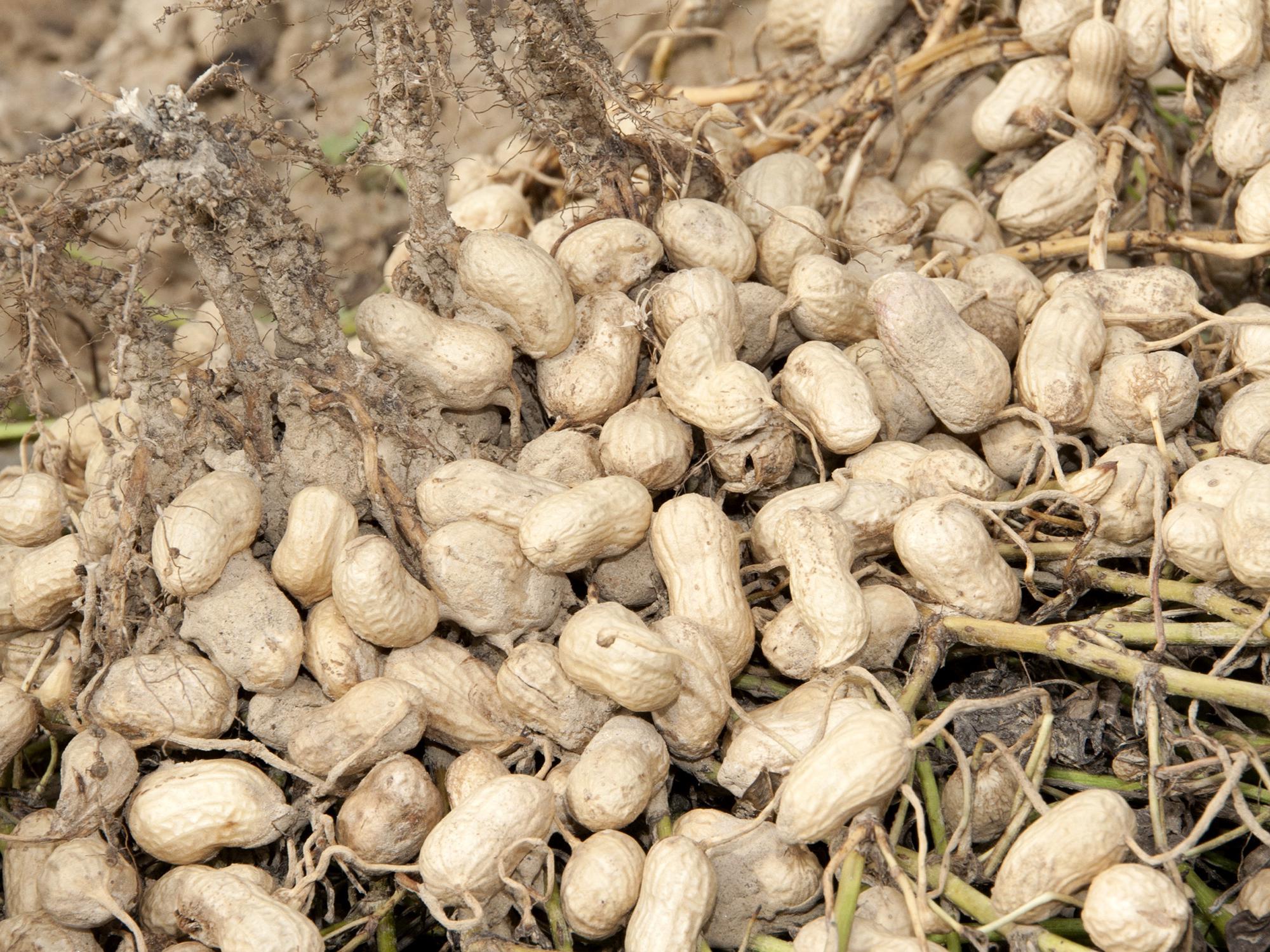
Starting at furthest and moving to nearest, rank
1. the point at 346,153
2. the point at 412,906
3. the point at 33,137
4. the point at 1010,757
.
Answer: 1. the point at 33,137
2. the point at 346,153
3. the point at 412,906
4. the point at 1010,757

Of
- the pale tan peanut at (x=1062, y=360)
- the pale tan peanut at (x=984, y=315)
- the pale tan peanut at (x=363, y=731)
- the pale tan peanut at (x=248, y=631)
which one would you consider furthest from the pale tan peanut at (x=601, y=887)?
the pale tan peanut at (x=984, y=315)

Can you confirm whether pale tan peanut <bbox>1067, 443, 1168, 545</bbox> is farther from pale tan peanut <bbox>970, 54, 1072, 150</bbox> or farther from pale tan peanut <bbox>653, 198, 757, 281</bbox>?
pale tan peanut <bbox>970, 54, 1072, 150</bbox>

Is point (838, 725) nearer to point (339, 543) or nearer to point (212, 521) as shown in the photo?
point (339, 543)

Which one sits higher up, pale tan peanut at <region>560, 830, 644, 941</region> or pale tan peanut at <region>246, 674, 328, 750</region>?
pale tan peanut at <region>246, 674, 328, 750</region>

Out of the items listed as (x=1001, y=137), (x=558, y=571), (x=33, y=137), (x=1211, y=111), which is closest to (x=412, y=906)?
(x=558, y=571)

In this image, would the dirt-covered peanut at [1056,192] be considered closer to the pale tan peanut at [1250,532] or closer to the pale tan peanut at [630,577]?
the pale tan peanut at [1250,532]

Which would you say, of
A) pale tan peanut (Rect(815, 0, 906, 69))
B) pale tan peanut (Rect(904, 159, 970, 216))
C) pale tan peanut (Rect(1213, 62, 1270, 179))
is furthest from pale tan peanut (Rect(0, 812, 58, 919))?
pale tan peanut (Rect(1213, 62, 1270, 179))
